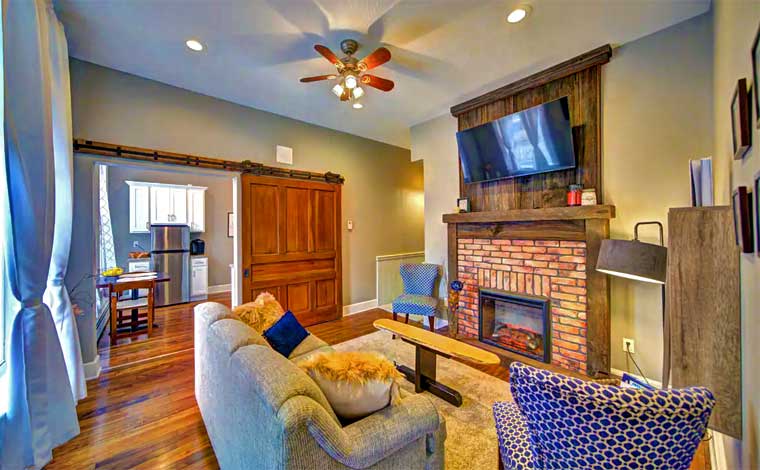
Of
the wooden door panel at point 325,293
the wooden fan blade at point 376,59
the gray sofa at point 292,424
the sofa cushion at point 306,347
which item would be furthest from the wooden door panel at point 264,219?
the gray sofa at point 292,424

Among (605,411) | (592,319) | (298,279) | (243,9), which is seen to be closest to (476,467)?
(605,411)

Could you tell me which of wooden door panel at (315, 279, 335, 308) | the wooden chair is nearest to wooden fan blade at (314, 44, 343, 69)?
wooden door panel at (315, 279, 335, 308)

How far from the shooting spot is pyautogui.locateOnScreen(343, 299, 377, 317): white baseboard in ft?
15.2

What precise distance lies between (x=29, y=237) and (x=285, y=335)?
1.58m

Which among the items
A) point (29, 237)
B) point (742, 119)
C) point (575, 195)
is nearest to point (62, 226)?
point (29, 237)

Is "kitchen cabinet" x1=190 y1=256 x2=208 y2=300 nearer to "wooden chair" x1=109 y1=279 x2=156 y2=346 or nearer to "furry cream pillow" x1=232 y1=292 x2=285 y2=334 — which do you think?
"wooden chair" x1=109 y1=279 x2=156 y2=346

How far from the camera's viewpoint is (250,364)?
4.08 ft

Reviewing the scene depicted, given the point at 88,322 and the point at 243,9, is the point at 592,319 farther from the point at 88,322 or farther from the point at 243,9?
the point at 88,322

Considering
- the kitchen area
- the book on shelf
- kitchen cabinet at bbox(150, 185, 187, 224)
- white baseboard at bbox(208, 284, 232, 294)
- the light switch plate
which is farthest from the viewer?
white baseboard at bbox(208, 284, 232, 294)

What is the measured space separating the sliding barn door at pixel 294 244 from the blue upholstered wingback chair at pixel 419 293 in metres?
1.11

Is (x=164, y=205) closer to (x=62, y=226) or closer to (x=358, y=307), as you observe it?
(x=62, y=226)

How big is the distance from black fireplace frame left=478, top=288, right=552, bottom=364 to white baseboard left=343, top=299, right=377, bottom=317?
2.04 m

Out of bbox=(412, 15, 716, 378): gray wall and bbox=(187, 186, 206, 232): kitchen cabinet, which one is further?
bbox=(187, 186, 206, 232): kitchen cabinet

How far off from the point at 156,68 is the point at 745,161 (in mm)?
4330
